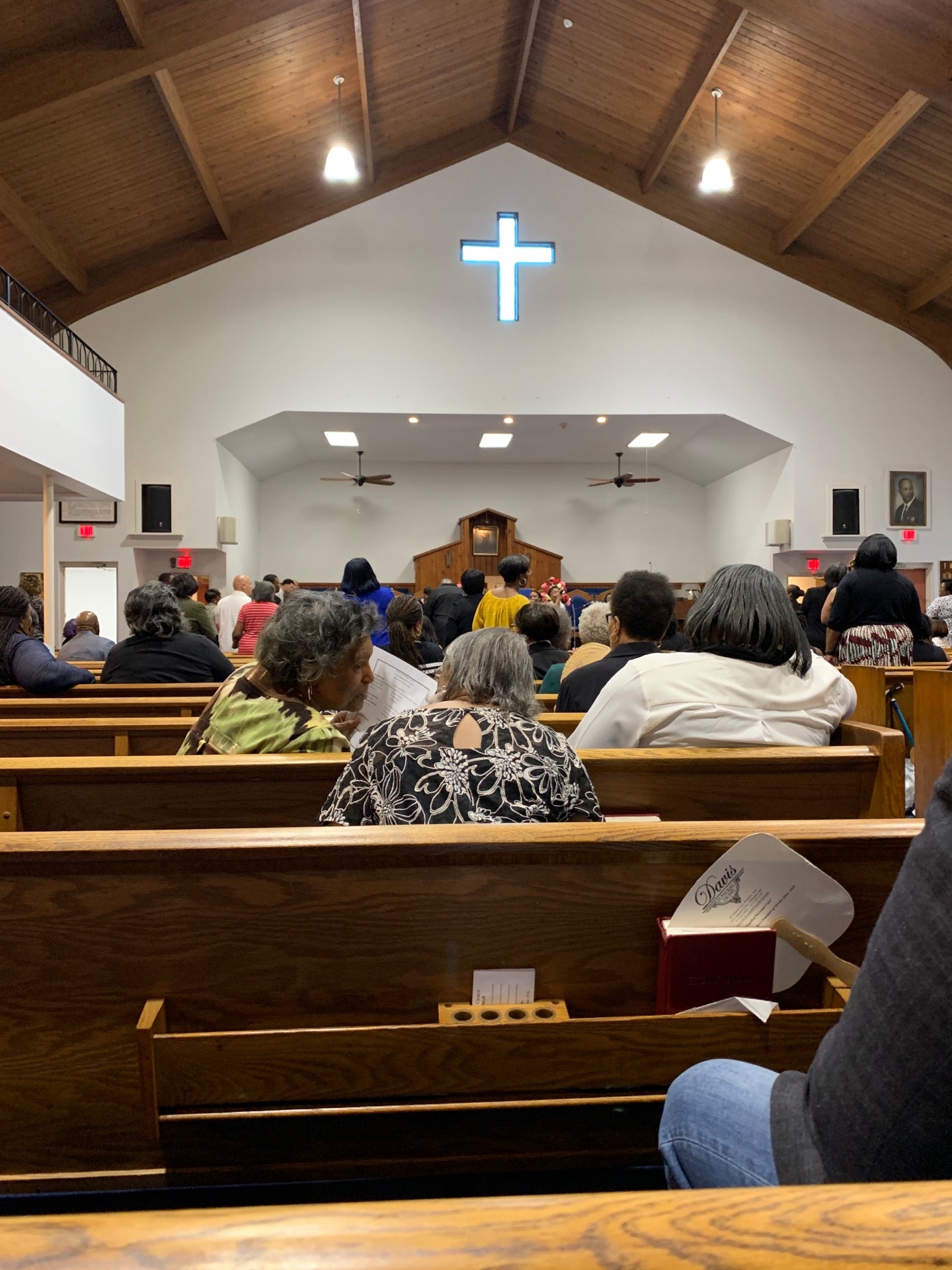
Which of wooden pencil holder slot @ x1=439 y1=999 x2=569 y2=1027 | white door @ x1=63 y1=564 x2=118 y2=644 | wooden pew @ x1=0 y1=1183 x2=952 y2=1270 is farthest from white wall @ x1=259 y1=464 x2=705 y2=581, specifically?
wooden pew @ x1=0 y1=1183 x2=952 y2=1270

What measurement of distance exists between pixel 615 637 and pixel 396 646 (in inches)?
49.6

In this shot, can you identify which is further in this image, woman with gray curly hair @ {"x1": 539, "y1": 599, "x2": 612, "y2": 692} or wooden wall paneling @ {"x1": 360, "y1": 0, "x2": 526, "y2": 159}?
wooden wall paneling @ {"x1": 360, "y1": 0, "x2": 526, "y2": 159}

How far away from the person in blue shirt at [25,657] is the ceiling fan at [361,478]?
8277 mm

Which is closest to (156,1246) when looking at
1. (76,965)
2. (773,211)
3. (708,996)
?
(76,965)

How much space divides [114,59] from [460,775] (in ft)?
24.9

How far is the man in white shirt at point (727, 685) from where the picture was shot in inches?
76.0

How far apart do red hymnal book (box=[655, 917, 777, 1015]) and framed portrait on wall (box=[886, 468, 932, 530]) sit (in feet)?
35.6

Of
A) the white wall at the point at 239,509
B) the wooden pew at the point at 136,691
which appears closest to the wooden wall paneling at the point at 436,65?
the white wall at the point at 239,509

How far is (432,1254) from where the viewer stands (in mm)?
449

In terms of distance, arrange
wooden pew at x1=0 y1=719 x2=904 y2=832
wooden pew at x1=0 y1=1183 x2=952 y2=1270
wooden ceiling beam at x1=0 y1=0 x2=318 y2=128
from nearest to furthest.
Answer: wooden pew at x1=0 y1=1183 x2=952 y2=1270, wooden pew at x1=0 y1=719 x2=904 y2=832, wooden ceiling beam at x1=0 y1=0 x2=318 y2=128

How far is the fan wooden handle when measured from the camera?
1076mm

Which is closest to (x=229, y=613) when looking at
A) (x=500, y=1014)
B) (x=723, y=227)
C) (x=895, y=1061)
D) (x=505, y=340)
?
(x=505, y=340)

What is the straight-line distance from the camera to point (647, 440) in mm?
12023

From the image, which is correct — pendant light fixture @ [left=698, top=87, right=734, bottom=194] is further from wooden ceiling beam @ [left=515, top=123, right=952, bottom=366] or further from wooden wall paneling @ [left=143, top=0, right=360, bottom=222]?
wooden wall paneling @ [left=143, top=0, right=360, bottom=222]
